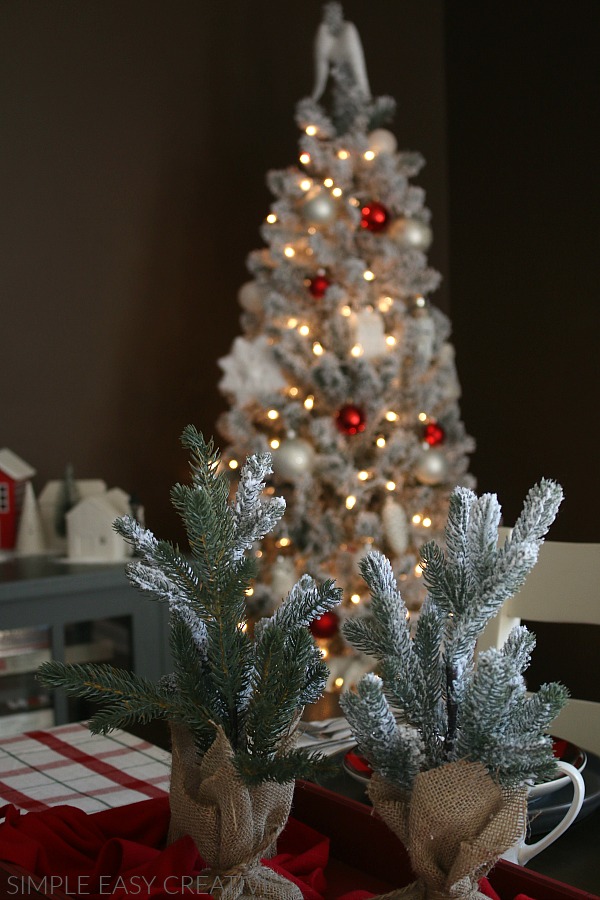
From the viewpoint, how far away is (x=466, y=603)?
0.61 m

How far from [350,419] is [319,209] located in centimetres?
64

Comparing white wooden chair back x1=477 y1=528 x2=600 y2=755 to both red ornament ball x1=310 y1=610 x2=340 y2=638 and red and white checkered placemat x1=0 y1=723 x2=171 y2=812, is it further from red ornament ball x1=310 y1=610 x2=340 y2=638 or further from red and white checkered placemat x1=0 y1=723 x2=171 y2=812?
red ornament ball x1=310 y1=610 x2=340 y2=638

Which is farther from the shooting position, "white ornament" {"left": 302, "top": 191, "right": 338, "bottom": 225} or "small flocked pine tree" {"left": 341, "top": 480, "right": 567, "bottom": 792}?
"white ornament" {"left": 302, "top": 191, "right": 338, "bottom": 225}

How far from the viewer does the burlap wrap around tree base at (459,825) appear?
56 centimetres

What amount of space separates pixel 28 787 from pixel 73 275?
7.89 ft

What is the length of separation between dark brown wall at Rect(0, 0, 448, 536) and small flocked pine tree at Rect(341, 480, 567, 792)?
2743mm

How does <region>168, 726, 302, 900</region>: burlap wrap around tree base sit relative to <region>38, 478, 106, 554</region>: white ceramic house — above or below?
below

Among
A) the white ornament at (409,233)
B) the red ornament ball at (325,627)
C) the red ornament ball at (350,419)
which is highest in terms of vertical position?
the white ornament at (409,233)

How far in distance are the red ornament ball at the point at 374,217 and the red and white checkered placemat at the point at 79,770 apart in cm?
213

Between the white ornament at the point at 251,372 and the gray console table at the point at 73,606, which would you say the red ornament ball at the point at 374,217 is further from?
the gray console table at the point at 73,606

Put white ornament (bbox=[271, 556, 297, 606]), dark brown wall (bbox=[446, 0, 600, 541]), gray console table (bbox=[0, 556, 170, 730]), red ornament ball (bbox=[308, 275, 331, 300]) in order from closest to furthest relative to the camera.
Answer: gray console table (bbox=[0, 556, 170, 730])
white ornament (bbox=[271, 556, 297, 606])
red ornament ball (bbox=[308, 275, 331, 300])
dark brown wall (bbox=[446, 0, 600, 541])

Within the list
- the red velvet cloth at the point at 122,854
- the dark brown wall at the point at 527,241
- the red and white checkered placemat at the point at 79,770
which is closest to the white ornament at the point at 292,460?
the dark brown wall at the point at 527,241

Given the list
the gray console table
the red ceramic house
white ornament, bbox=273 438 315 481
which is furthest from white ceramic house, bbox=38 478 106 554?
white ornament, bbox=273 438 315 481

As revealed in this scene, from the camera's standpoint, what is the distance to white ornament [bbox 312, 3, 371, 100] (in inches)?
128
